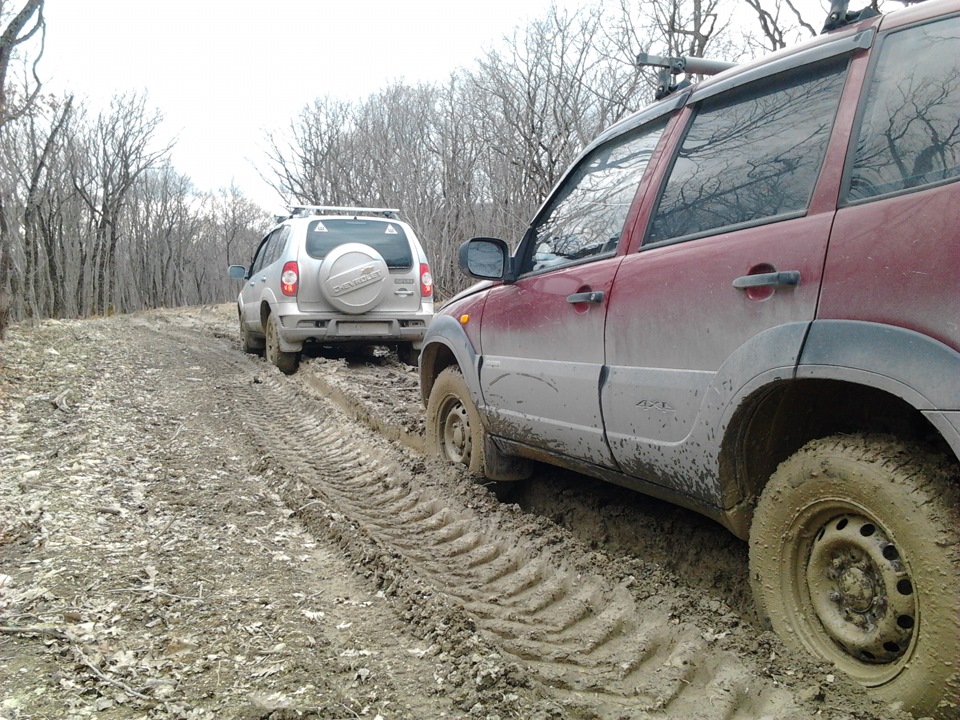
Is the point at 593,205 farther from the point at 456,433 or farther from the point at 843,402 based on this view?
the point at 456,433

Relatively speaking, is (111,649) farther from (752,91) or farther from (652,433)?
(752,91)

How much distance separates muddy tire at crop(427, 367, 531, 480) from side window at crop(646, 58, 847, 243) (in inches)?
67.6

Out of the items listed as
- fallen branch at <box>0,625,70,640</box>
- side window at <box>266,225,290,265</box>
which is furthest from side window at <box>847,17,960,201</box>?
side window at <box>266,225,290,265</box>

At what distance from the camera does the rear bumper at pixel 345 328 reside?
8.38 m

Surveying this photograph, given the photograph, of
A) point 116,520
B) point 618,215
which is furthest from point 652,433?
point 116,520

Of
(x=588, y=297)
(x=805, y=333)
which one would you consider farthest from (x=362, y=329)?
(x=805, y=333)

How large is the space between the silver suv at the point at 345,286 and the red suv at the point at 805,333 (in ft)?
17.4

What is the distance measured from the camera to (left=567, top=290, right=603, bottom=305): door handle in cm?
295

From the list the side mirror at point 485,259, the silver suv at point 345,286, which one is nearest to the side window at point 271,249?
the silver suv at point 345,286

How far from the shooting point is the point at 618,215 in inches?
122

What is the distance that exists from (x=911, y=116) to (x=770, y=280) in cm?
58

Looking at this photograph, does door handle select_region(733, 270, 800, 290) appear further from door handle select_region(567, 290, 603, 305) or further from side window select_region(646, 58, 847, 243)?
door handle select_region(567, 290, 603, 305)

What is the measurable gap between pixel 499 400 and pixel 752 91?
1889 millimetres

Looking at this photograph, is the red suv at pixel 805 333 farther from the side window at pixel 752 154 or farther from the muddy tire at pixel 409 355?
the muddy tire at pixel 409 355
